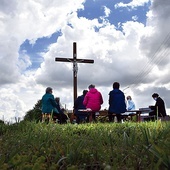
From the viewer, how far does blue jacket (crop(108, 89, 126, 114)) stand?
14.3 m

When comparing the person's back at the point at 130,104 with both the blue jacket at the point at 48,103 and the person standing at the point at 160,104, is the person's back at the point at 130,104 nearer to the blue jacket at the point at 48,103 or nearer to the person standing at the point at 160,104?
the person standing at the point at 160,104

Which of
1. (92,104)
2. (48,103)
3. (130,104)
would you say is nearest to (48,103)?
(48,103)

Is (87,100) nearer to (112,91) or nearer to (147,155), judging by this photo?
(112,91)

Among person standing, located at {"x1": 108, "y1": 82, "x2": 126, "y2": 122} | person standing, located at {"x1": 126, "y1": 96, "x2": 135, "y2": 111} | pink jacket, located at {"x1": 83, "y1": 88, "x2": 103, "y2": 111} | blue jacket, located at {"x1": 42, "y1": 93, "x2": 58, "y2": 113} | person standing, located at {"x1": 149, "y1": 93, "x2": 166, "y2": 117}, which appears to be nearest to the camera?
person standing, located at {"x1": 108, "y1": 82, "x2": 126, "y2": 122}

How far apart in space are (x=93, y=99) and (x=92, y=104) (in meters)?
0.22

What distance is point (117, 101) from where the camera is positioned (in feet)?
46.9

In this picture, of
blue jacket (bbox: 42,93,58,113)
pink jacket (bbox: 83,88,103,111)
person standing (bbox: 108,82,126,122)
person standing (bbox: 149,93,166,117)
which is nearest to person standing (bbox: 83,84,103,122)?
pink jacket (bbox: 83,88,103,111)

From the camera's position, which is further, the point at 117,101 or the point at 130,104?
the point at 130,104

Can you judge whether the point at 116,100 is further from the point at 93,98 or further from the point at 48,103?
the point at 48,103

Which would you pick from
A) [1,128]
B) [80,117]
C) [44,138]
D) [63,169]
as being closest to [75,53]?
[80,117]

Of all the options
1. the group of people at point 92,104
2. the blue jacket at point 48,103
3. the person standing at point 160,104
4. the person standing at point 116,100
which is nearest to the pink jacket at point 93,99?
the group of people at point 92,104

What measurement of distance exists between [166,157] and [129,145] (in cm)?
142

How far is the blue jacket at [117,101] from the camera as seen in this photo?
14.3 m

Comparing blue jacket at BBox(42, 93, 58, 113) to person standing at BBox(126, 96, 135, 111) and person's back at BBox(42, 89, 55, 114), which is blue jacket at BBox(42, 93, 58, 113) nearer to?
person's back at BBox(42, 89, 55, 114)
